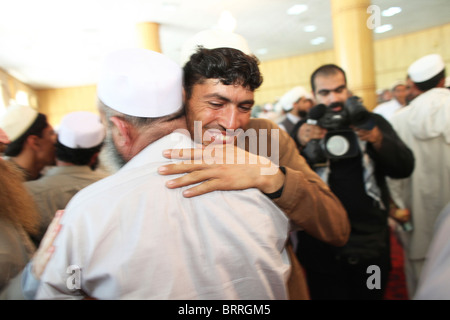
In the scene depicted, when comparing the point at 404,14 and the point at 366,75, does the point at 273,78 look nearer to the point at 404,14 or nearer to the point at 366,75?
the point at 404,14

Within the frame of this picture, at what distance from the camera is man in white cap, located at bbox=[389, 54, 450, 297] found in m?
2.14

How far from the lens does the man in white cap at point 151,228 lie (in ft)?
2.23

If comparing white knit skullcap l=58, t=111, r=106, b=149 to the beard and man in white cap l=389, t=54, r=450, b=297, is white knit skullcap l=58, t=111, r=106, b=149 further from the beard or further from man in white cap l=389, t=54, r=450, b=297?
man in white cap l=389, t=54, r=450, b=297

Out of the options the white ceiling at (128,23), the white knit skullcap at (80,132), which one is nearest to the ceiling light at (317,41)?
the white ceiling at (128,23)

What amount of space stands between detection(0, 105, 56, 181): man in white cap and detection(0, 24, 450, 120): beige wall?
650 centimetres

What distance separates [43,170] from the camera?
6.53ft

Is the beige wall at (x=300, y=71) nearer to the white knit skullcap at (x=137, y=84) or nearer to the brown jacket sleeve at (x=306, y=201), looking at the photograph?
the brown jacket sleeve at (x=306, y=201)

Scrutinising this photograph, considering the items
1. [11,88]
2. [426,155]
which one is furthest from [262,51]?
[426,155]

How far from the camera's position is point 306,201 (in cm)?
101

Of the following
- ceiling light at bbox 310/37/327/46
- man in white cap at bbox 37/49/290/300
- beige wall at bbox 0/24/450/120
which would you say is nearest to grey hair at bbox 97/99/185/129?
man in white cap at bbox 37/49/290/300

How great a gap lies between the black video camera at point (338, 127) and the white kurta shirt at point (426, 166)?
94cm

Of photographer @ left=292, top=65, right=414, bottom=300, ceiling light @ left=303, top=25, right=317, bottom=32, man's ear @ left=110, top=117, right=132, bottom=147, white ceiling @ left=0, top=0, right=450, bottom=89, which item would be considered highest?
ceiling light @ left=303, top=25, right=317, bottom=32

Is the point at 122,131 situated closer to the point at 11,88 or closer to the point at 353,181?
the point at 353,181

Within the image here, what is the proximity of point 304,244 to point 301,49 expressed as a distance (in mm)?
10022
